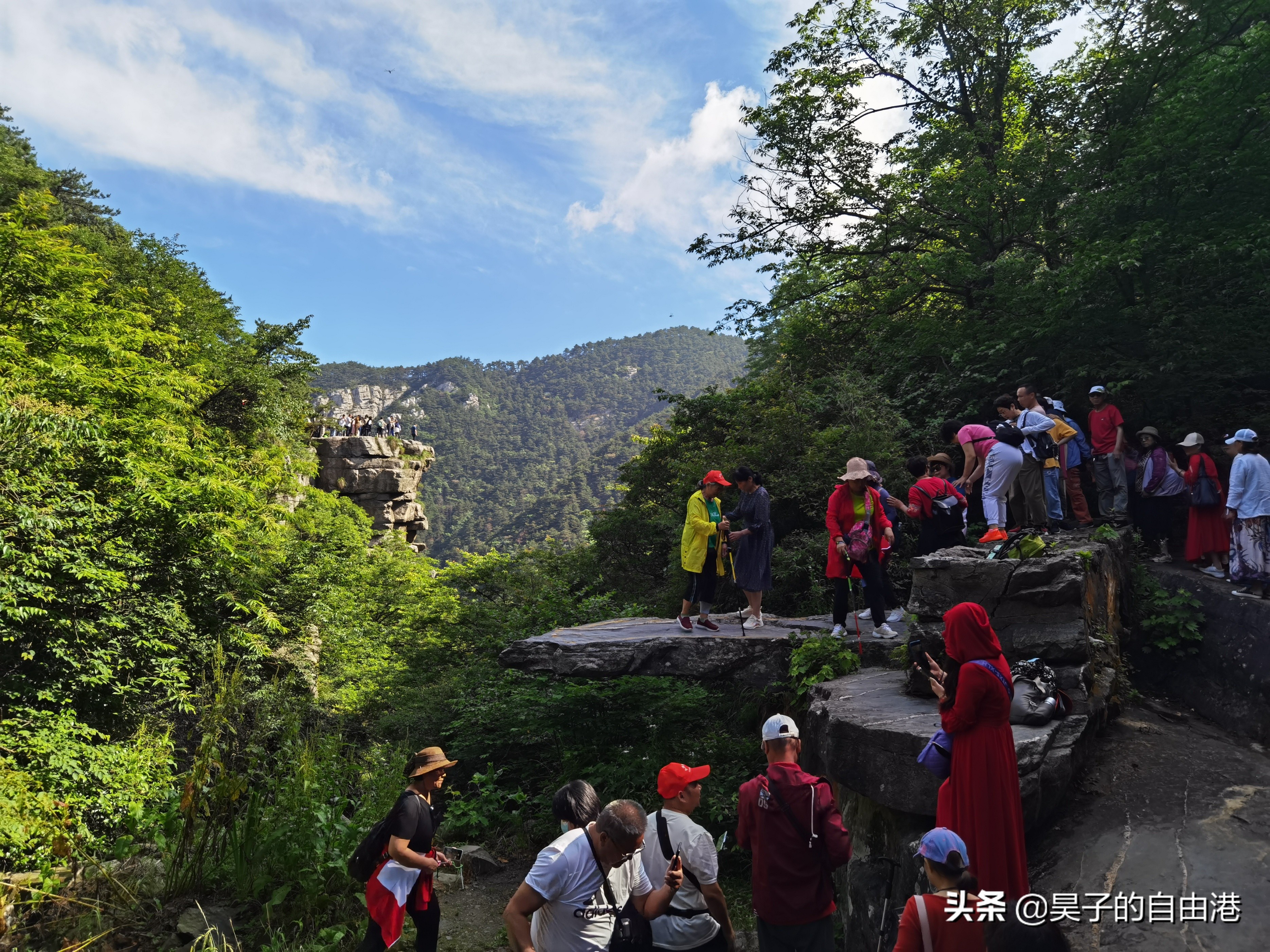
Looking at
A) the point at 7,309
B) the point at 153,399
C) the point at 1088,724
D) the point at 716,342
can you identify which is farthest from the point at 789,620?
the point at 716,342

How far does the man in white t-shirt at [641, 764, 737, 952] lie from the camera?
3.23 metres

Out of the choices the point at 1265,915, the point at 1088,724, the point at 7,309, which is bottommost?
the point at 1265,915

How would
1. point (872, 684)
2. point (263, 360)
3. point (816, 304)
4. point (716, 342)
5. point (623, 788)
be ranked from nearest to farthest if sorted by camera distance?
1. point (872, 684)
2. point (623, 788)
3. point (816, 304)
4. point (263, 360)
5. point (716, 342)

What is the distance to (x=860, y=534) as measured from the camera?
6391 millimetres

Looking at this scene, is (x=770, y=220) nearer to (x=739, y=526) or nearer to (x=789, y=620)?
(x=739, y=526)

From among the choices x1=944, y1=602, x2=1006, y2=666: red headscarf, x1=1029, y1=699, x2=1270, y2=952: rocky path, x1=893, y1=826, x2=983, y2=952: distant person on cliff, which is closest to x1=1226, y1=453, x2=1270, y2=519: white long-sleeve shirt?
x1=1029, y1=699, x2=1270, y2=952: rocky path

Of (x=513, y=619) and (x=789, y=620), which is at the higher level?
(x=789, y=620)

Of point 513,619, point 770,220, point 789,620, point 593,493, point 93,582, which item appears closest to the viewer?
point 789,620

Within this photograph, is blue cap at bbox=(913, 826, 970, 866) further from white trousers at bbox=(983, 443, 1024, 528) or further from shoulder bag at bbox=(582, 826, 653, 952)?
white trousers at bbox=(983, 443, 1024, 528)

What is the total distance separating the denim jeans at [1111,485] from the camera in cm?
838

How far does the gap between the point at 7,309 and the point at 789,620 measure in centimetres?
Answer: 1471

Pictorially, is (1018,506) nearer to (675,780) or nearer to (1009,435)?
(1009,435)

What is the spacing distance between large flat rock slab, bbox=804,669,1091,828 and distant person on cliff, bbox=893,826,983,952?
1220mm

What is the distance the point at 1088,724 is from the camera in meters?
4.73
